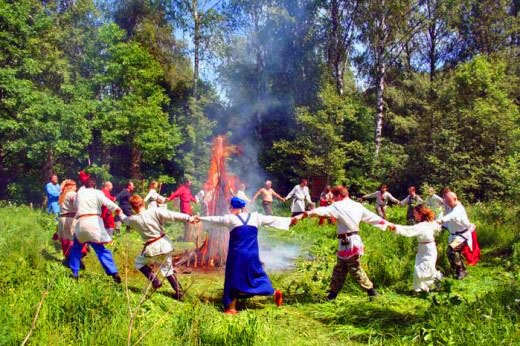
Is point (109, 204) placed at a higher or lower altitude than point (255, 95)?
lower

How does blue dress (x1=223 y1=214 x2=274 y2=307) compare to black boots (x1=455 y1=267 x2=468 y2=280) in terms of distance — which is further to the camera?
black boots (x1=455 y1=267 x2=468 y2=280)

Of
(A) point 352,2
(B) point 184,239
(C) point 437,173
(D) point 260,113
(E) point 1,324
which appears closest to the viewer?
(E) point 1,324

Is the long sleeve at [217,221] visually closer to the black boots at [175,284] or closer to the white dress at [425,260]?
the black boots at [175,284]

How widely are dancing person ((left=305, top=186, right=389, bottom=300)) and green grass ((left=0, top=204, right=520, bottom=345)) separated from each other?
267mm

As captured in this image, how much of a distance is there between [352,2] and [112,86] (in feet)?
48.6

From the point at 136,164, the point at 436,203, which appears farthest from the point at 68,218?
the point at 136,164

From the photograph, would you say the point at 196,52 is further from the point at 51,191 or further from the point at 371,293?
the point at 371,293

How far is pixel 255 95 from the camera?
27.6 metres

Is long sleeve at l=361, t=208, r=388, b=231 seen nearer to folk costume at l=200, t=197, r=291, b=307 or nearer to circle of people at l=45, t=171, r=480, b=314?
circle of people at l=45, t=171, r=480, b=314

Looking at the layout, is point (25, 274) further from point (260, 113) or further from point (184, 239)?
point (260, 113)

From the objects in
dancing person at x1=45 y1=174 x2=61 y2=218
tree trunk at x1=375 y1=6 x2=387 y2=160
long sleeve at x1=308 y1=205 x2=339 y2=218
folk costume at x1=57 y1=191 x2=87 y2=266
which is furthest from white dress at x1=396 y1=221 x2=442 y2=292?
tree trunk at x1=375 y1=6 x2=387 y2=160

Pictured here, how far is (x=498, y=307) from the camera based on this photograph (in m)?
4.86

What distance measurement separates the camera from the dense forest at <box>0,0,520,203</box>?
2020 centimetres

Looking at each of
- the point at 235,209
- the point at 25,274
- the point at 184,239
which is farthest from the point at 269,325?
the point at 184,239
